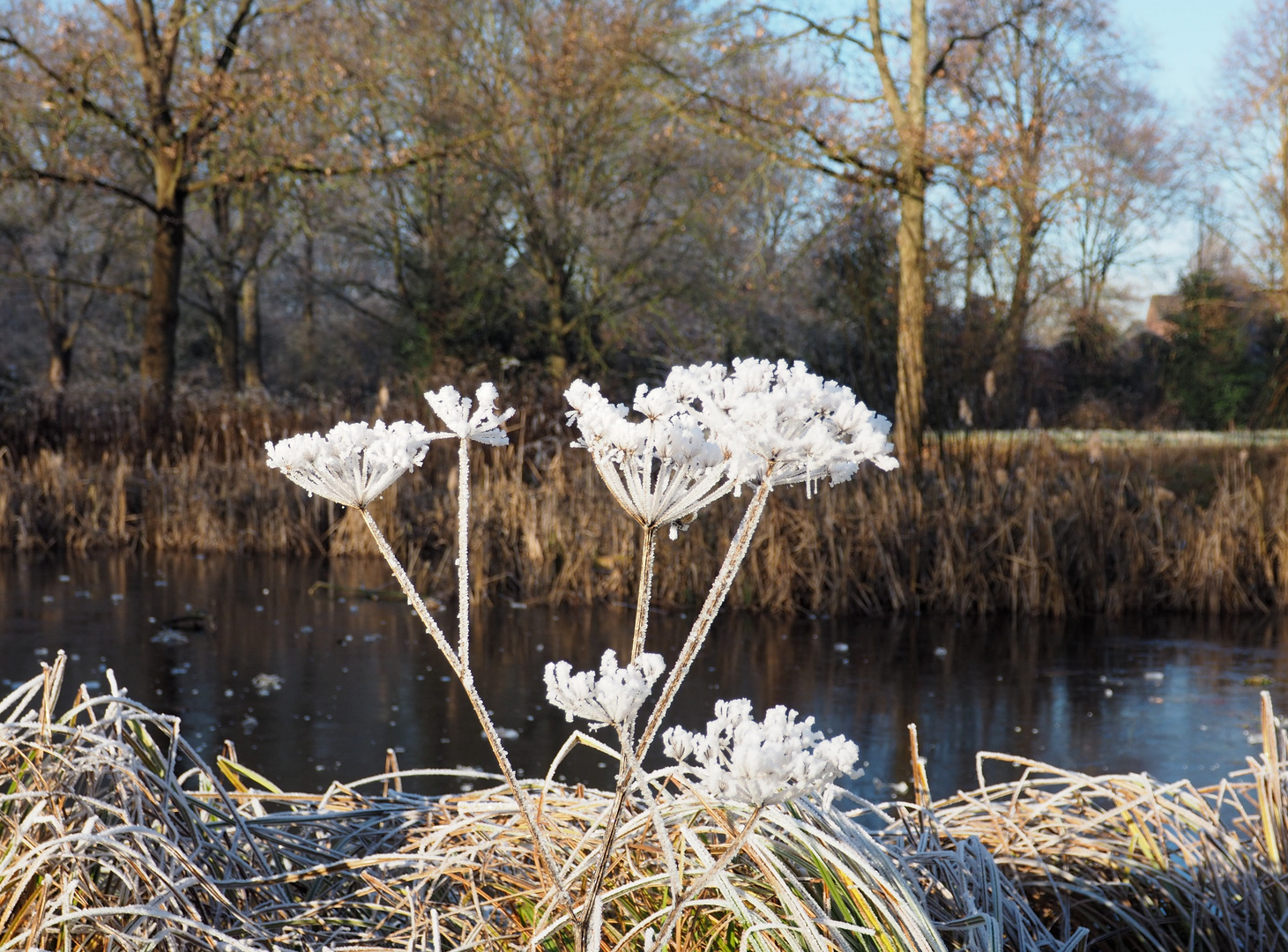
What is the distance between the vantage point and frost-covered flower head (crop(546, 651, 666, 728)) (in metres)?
1.08

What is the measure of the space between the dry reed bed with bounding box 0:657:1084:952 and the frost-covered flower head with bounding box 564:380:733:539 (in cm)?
36

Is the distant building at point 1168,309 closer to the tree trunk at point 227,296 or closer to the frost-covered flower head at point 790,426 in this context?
the tree trunk at point 227,296

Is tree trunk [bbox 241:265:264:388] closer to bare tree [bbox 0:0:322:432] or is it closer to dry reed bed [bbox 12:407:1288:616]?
bare tree [bbox 0:0:322:432]

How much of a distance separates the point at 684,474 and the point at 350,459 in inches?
14.1

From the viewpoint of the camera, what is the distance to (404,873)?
2000 mm

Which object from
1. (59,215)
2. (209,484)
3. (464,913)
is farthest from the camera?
(59,215)

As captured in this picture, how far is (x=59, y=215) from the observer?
28203 mm

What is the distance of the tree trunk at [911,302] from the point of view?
1060 cm

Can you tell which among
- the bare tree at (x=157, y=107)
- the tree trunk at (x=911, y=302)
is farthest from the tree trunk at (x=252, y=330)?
the tree trunk at (x=911, y=302)

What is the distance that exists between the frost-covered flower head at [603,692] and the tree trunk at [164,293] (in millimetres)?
15191

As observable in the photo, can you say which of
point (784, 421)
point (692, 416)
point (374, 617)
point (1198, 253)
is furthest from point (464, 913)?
point (1198, 253)

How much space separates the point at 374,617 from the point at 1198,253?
101 feet

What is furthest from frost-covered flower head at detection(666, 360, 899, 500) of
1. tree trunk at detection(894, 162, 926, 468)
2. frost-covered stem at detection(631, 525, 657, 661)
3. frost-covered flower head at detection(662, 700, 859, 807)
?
tree trunk at detection(894, 162, 926, 468)

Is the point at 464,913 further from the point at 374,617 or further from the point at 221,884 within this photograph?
the point at 374,617
